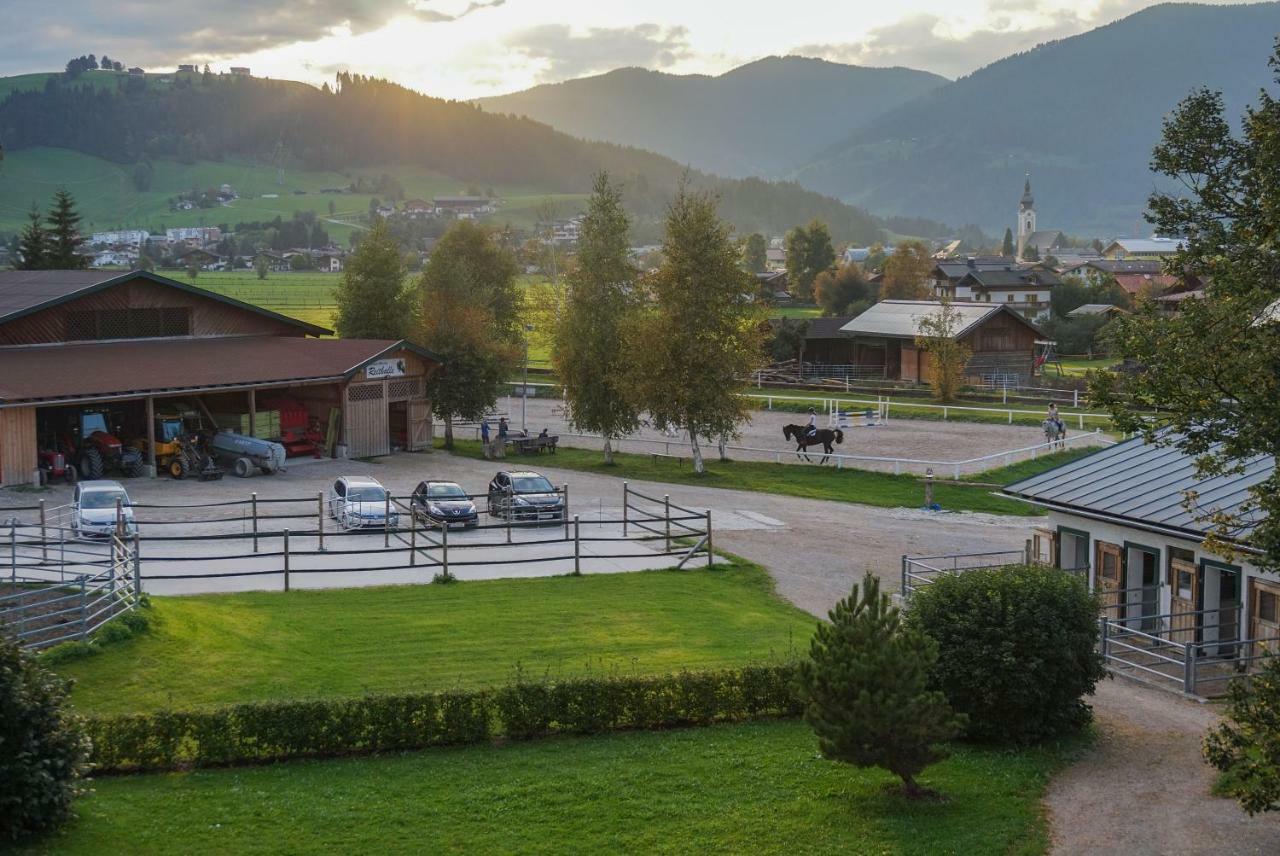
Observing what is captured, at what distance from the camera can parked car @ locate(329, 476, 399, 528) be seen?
32688mm

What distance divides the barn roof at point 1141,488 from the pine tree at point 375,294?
3836 cm

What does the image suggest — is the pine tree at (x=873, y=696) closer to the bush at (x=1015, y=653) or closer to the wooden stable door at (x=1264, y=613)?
the bush at (x=1015, y=653)

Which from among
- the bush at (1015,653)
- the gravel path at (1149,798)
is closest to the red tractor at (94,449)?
the bush at (1015,653)

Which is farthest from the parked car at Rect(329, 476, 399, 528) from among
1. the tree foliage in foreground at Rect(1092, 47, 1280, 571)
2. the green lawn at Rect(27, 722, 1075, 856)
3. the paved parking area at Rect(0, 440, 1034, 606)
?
the tree foliage in foreground at Rect(1092, 47, 1280, 571)

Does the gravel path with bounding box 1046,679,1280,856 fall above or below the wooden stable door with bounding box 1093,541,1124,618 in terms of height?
below

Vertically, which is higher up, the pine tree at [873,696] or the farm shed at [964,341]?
the farm shed at [964,341]

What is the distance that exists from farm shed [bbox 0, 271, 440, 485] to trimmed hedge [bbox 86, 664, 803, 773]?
26.1 m

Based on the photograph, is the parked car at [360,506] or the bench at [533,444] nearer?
the parked car at [360,506]

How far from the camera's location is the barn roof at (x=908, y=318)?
252 ft

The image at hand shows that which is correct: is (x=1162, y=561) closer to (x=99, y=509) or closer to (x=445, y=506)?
(x=445, y=506)

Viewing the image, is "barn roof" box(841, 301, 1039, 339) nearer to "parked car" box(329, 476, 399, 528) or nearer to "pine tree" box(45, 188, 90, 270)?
"parked car" box(329, 476, 399, 528)

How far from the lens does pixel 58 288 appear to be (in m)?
48.3

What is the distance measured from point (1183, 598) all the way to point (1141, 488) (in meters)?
2.71

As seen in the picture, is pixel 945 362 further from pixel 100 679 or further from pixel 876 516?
pixel 100 679
